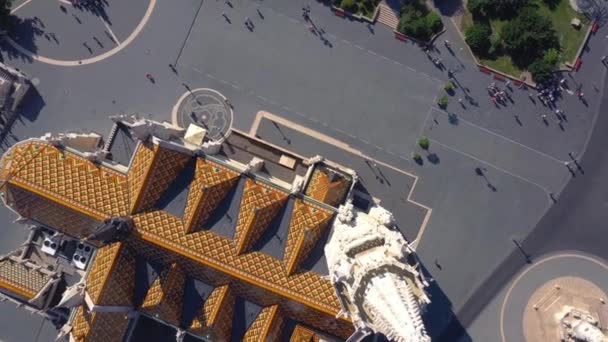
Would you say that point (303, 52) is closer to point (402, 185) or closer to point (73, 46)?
point (402, 185)

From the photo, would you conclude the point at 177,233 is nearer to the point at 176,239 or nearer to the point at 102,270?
the point at 176,239

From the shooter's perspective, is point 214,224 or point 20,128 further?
point 20,128

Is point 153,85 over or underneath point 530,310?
over

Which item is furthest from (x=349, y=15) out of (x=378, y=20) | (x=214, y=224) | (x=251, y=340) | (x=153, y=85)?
(x=251, y=340)

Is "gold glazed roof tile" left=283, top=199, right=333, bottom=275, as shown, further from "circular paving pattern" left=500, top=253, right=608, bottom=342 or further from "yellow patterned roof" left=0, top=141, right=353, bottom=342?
"circular paving pattern" left=500, top=253, right=608, bottom=342

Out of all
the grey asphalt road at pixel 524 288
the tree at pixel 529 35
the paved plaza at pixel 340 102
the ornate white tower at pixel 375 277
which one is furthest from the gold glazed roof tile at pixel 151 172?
the tree at pixel 529 35

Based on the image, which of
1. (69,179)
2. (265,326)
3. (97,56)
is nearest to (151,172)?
(69,179)

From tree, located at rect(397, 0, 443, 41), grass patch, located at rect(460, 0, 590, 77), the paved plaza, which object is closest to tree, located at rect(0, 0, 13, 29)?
the paved plaza

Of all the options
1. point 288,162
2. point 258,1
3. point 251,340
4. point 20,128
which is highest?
point 258,1
